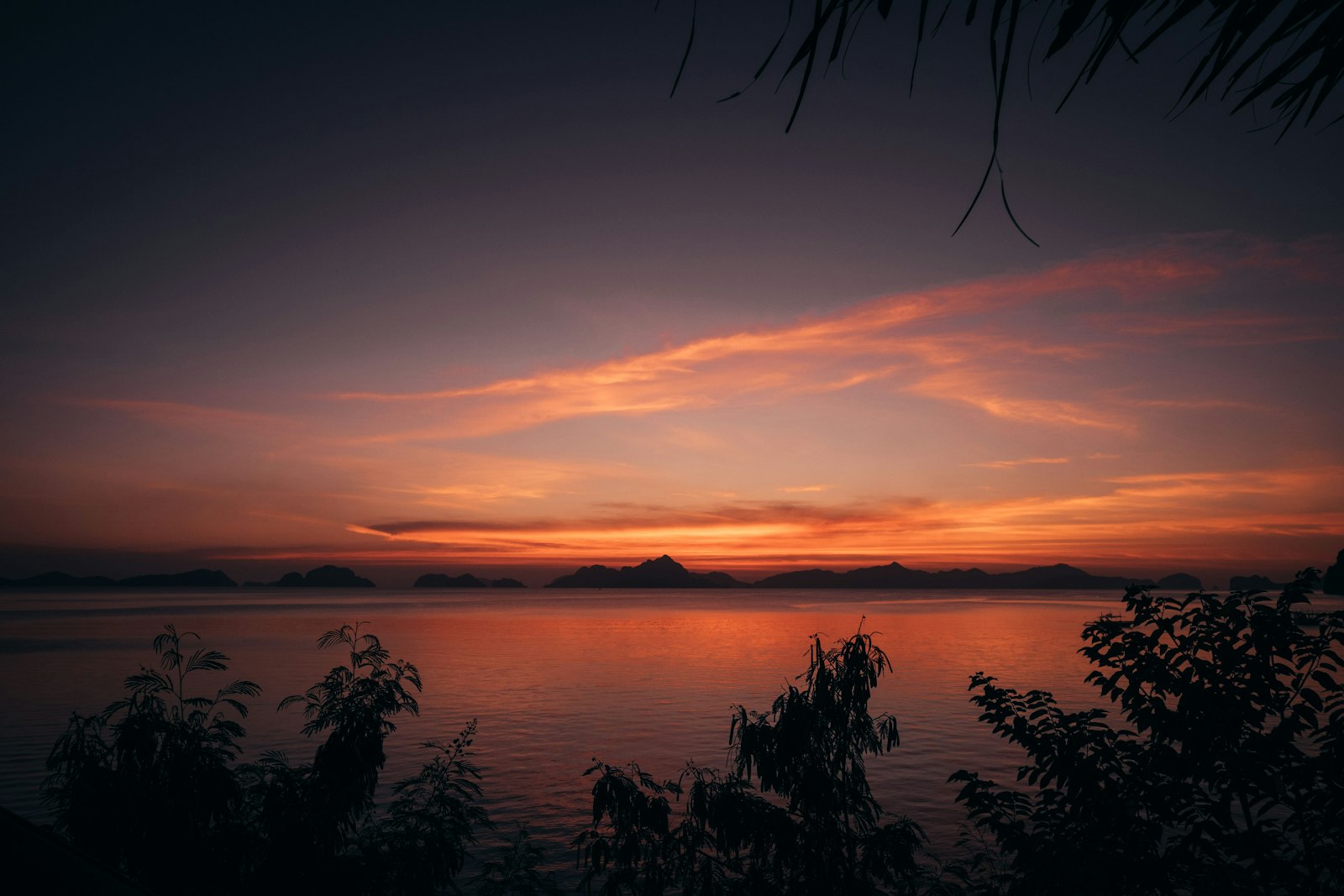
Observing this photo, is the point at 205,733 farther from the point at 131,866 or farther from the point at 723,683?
the point at 723,683

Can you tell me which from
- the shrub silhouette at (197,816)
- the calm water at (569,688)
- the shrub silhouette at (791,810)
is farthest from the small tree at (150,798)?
the calm water at (569,688)

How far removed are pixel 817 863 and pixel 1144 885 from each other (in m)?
7.76

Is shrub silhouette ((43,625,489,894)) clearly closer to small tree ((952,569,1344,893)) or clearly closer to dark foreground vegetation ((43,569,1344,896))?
dark foreground vegetation ((43,569,1344,896))

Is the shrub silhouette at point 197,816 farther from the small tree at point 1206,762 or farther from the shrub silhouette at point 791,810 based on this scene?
the small tree at point 1206,762

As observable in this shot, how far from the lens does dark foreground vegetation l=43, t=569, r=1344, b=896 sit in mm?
8453

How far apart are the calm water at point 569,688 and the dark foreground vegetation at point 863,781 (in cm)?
1298

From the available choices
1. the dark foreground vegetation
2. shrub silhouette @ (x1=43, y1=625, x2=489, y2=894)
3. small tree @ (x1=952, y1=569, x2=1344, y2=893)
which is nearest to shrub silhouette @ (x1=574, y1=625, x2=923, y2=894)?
the dark foreground vegetation

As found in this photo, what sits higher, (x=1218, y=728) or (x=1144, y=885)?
(x=1218, y=728)

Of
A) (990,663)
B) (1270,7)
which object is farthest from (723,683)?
(1270,7)

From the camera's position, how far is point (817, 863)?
49.8ft

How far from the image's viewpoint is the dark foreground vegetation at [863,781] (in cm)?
845

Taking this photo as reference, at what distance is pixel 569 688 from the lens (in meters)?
62.7

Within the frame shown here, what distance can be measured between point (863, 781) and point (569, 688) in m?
48.9

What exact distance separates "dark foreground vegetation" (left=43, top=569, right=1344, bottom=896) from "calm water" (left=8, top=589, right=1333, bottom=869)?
42.6 feet
